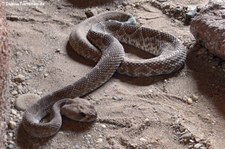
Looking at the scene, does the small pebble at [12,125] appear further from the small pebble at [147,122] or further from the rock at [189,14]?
the rock at [189,14]

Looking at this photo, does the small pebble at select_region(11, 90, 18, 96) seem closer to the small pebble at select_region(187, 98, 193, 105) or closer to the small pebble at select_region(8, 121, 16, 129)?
the small pebble at select_region(8, 121, 16, 129)

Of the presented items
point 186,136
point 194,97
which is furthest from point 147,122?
point 194,97

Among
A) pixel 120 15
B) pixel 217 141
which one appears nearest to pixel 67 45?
pixel 120 15

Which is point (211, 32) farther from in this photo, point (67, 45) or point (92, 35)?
point (67, 45)

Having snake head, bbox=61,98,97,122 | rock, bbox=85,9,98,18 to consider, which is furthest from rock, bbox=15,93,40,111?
rock, bbox=85,9,98,18

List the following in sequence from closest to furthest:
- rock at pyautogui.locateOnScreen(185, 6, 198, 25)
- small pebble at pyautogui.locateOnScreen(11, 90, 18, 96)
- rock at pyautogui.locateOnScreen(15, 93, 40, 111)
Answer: rock at pyautogui.locateOnScreen(15, 93, 40, 111), small pebble at pyautogui.locateOnScreen(11, 90, 18, 96), rock at pyautogui.locateOnScreen(185, 6, 198, 25)

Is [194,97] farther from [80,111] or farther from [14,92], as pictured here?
[14,92]

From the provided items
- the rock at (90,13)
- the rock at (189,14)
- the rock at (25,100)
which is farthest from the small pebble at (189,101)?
the rock at (90,13)
